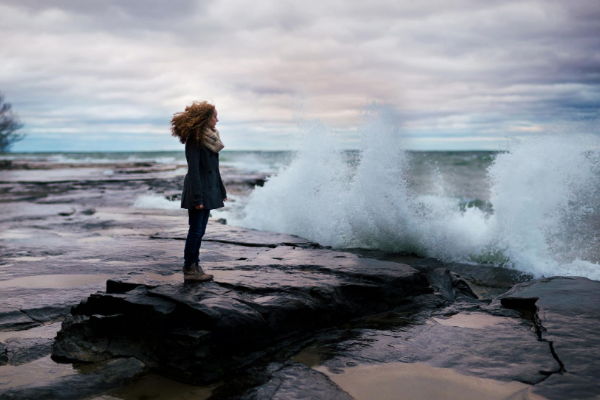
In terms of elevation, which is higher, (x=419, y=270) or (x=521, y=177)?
(x=521, y=177)

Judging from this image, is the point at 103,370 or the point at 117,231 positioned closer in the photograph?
the point at 103,370

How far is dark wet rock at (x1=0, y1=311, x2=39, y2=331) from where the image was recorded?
12.3 ft

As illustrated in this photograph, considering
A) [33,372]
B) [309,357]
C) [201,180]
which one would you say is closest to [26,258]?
[201,180]

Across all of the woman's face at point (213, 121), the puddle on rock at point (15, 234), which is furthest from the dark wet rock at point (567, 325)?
the puddle on rock at point (15, 234)

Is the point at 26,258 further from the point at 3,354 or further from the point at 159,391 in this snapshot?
the point at 159,391

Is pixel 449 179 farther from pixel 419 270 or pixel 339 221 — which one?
pixel 419 270

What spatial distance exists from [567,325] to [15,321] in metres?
4.57

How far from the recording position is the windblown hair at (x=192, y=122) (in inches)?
159

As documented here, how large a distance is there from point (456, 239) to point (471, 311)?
328 cm

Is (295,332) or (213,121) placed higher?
(213,121)

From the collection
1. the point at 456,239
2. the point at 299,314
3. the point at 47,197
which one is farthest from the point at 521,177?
the point at 47,197

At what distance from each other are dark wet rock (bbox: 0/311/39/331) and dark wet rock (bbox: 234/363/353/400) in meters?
2.26

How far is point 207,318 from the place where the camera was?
3.18m

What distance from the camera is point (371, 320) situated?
4105mm
